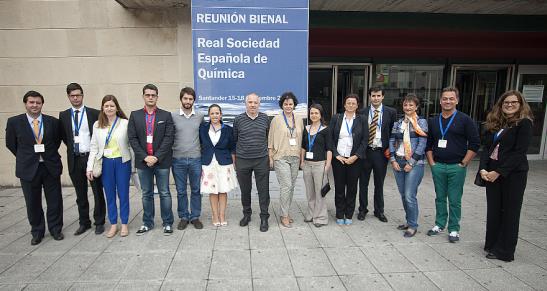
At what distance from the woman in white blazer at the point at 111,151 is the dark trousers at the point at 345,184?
268cm

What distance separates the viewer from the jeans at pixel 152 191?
3820 millimetres

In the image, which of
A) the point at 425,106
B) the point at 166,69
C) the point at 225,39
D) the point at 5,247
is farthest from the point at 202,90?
the point at 425,106

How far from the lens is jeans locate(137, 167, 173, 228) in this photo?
382cm

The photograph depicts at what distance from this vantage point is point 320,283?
2861mm

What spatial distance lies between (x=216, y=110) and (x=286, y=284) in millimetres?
2153

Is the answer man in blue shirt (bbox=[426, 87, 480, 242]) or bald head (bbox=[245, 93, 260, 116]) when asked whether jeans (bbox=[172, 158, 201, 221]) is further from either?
man in blue shirt (bbox=[426, 87, 480, 242])

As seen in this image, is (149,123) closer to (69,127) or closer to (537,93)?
(69,127)

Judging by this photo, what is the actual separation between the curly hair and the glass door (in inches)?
254

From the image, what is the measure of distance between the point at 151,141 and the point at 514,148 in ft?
12.9

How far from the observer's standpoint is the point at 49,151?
145 inches

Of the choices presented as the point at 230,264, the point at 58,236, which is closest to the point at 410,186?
the point at 230,264

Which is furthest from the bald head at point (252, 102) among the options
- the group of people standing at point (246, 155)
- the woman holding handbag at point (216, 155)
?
the woman holding handbag at point (216, 155)

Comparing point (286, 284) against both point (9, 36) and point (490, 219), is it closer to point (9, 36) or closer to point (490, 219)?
point (490, 219)

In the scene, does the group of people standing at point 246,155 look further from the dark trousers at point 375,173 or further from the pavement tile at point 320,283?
the pavement tile at point 320,283
